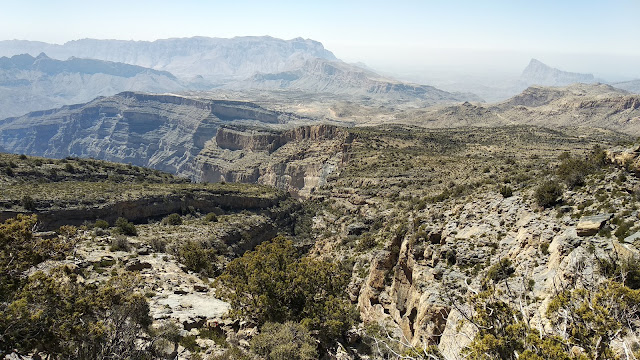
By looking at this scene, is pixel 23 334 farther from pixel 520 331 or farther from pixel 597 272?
pixel 597 272

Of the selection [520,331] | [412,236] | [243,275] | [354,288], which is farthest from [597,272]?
[354,288]

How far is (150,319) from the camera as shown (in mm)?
14734

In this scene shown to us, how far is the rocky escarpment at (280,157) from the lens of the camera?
8375 cm

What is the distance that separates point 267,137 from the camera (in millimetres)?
127250

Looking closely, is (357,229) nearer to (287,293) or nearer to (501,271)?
(287,293)

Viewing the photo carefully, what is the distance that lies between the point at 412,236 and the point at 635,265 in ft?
Result: 39.3

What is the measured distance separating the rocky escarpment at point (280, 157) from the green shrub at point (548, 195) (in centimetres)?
5579

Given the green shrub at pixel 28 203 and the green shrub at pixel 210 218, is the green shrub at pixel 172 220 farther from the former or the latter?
the green shrub at pixel 28 203

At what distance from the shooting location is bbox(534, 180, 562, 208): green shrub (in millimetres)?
17297

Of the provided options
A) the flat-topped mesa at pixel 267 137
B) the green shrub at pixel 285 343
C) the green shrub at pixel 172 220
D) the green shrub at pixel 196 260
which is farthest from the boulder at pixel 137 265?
the flat-topped mesa at pixel 267 137

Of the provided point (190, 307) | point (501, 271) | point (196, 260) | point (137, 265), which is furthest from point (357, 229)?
point (501, 271)

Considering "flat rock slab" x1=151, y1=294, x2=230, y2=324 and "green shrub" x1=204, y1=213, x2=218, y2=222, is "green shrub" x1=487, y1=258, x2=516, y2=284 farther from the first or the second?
"green shrub" x1=204, y1=213, x2=218, y2=222

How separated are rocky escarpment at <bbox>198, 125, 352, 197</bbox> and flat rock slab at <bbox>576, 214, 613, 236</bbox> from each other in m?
60.0

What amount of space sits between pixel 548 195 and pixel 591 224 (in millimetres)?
4687
